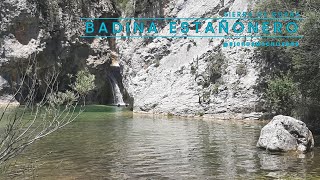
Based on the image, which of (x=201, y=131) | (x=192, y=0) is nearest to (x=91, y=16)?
(x=192, y=0)

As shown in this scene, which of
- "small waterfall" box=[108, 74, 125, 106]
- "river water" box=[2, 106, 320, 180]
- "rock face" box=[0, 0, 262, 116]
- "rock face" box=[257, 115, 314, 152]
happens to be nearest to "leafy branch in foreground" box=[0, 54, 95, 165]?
"river water" box=[2, 106, 320, 180]

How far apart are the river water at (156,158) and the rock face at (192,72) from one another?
9.11 m

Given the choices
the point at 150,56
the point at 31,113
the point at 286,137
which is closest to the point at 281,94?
the point at 286,137

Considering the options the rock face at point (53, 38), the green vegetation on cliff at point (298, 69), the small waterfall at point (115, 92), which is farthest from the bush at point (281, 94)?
the small waterfall at point (115, 92)

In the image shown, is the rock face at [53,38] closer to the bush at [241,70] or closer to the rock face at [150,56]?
the rock face at [150,56]

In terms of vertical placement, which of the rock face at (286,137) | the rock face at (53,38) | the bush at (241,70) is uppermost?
the rock face at (53,38)

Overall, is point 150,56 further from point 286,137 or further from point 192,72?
point 286,137

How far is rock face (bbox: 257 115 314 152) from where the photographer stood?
12.4 metres

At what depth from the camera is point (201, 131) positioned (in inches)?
739

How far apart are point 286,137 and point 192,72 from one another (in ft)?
58.2

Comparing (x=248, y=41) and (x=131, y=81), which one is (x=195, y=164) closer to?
(x=248, y=41)

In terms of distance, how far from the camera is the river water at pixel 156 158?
9333mm

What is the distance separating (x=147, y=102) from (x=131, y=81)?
4622 millimetres

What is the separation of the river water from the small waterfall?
33203mm
